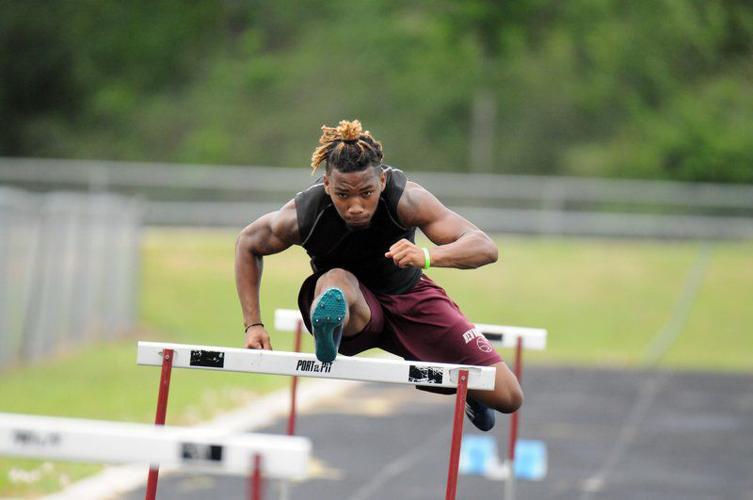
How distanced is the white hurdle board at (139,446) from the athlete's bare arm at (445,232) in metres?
1.98

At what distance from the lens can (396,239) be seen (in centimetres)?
592

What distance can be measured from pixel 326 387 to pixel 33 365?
10.8ft

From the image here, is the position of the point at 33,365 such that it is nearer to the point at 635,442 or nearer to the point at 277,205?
the point at 635,442

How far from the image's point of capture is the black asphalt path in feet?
30.4

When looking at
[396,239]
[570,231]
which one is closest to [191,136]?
[570,231]

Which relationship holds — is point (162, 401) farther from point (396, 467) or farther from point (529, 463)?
point (396, 467)

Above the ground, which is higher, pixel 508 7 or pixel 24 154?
pixel 508 7

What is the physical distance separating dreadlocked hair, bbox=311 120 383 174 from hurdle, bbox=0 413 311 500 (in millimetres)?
2176

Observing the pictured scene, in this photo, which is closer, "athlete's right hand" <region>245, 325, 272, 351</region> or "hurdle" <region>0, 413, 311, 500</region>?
"hurdle" <region>0, 413, 311, 500</region>

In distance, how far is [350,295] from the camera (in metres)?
5.63

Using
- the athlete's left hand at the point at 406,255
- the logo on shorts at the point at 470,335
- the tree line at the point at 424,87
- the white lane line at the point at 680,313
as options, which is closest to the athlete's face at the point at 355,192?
the athlete's left hand at the point at 406,255

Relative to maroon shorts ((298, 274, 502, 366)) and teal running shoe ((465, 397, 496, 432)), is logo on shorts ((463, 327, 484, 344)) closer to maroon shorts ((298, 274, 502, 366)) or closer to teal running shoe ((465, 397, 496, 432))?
maroon shorts ((298, 274, 502, 366))

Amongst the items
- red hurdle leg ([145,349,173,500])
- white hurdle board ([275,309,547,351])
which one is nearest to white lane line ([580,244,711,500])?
white hurdle board ([275,309,547,351])

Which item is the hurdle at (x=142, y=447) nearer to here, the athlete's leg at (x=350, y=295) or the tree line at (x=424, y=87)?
the athlete's leg at (x=350, y=295)
